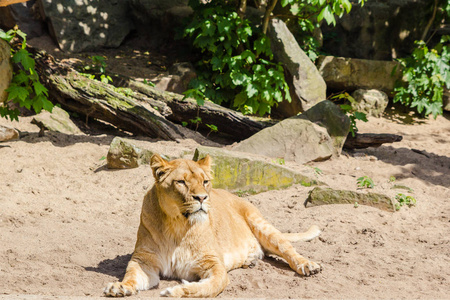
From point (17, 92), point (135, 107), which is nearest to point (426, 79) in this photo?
point (135, 107)

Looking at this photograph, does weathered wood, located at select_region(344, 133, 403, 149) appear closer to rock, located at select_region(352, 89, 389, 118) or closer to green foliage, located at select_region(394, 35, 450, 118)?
rock, located at select_region(352, 89, 389, 118)

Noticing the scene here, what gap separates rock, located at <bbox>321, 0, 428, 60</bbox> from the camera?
50.3 feet

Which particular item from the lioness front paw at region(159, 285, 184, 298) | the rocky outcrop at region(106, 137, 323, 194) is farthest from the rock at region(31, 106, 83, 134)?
the lioness front paw at region(159, 285, 184, 298)

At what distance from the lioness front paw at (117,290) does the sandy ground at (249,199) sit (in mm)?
158

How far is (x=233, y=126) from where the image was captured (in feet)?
32.8

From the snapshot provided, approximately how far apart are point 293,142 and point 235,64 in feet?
11.7

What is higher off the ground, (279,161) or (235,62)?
(235,62)

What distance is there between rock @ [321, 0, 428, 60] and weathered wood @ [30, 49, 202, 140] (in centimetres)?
768

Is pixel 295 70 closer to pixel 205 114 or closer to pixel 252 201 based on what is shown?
pixel 205 114

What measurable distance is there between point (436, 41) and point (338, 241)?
11888 mm

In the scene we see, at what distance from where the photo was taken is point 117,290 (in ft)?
12.8

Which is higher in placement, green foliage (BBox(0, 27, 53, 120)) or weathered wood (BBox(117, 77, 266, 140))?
green foliage (BBox(0, 27, 53, 120))

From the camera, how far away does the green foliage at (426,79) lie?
44.6ft

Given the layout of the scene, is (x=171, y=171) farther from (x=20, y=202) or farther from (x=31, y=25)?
(x=31, y=25)
